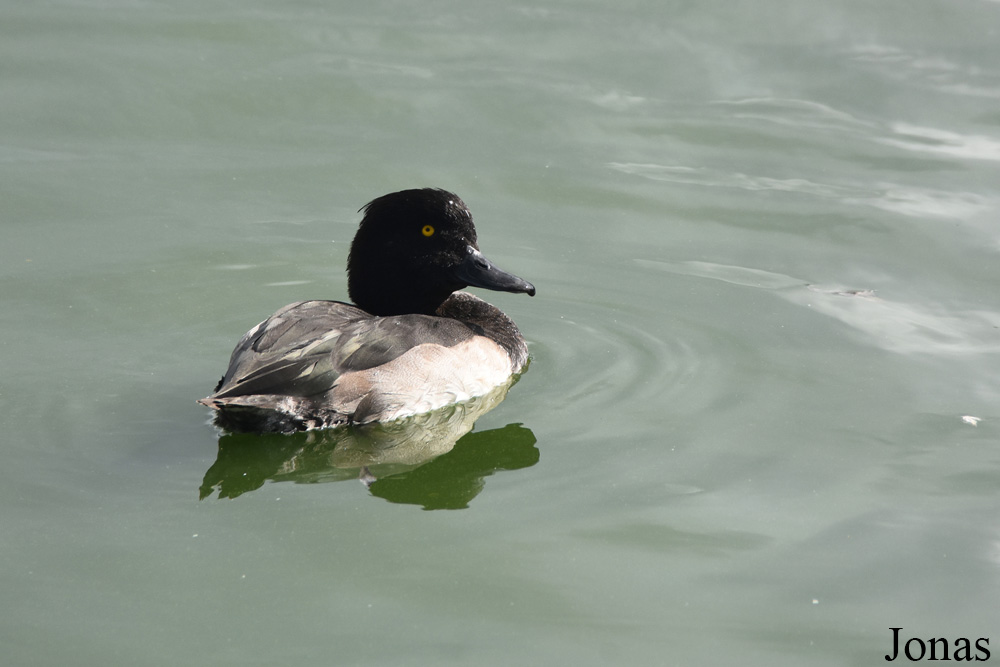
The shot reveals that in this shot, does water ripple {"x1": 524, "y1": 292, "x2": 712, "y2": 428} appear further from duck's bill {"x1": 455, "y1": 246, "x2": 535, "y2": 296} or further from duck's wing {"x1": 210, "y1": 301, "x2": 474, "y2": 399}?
duck's wing {"x1": 210, "y1": 301, "x2": 474, "y2": 399}

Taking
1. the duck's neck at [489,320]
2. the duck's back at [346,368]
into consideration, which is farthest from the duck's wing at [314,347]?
the duck's neck at [489,320]

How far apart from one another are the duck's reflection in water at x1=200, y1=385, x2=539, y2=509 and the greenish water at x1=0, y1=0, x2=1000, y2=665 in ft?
0.09

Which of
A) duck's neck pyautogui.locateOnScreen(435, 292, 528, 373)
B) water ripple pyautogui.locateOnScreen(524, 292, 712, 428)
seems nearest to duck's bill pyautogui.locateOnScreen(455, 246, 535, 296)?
duck's neck pyautogui.locateOnScreen(435, 292, 528, 373)

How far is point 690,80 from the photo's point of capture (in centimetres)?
1189

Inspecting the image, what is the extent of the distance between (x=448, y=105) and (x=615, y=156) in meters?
1.62

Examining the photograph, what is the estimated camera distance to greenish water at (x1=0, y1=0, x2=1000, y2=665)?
5082 millimetres

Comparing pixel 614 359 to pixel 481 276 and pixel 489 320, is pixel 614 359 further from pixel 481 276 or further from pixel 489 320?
pixel 481 276

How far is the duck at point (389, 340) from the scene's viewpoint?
6.36 meters

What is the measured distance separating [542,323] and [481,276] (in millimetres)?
839

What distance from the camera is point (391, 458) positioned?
6.37 m

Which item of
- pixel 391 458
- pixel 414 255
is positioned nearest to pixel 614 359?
pixel 414 255

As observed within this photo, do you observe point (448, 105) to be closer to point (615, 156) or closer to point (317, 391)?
point (615, 156)

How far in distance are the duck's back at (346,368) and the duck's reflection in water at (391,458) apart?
0.11 m

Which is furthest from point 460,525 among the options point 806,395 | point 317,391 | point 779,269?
point 779,269
